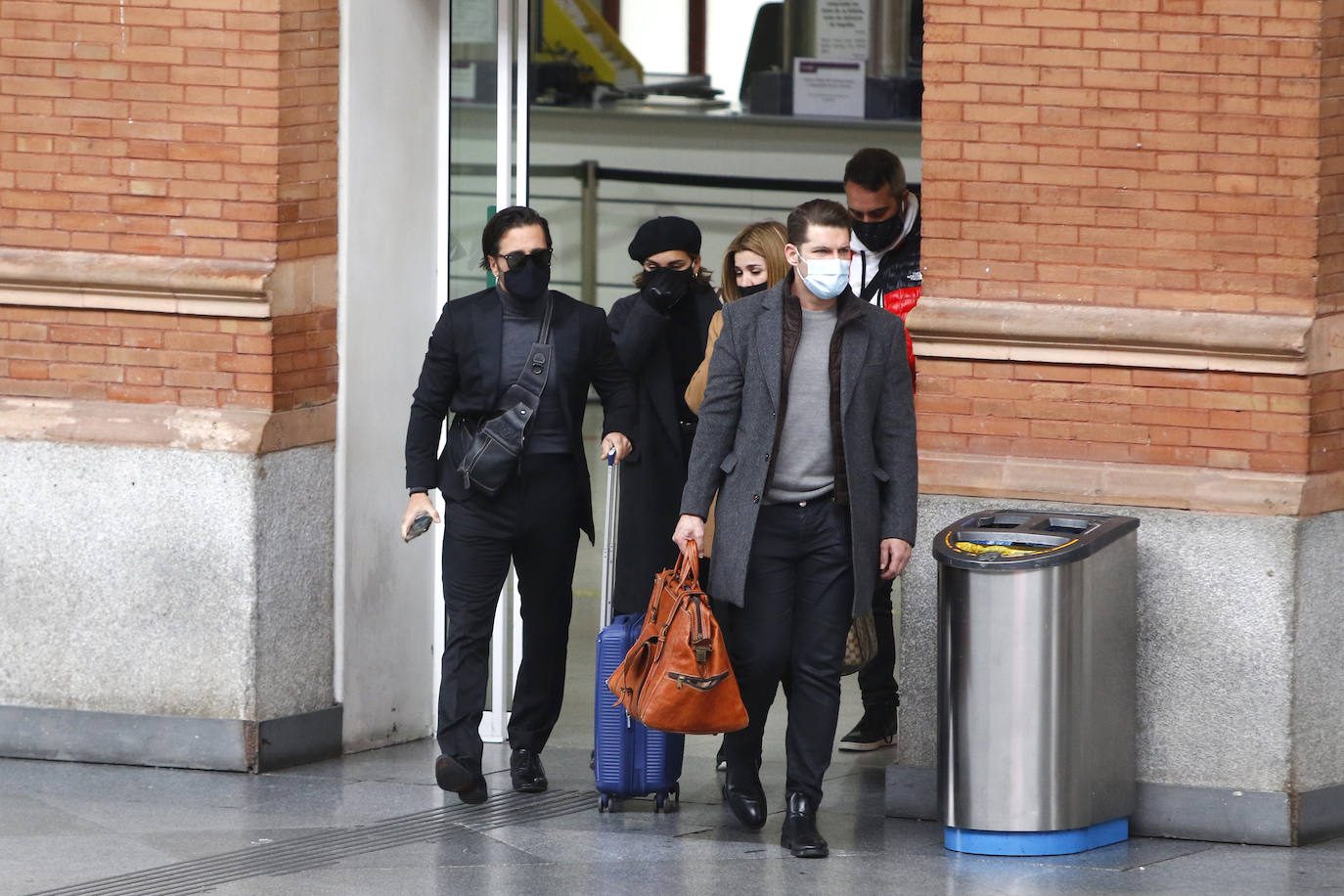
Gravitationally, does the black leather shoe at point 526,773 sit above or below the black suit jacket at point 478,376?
below

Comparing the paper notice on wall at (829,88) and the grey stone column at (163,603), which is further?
the paper notice on wall at (829,88)

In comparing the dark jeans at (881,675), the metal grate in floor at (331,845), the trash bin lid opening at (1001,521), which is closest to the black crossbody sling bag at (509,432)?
the metal grate in floor at (331,845)

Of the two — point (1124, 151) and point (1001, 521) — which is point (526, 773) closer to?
point (1001, 521)

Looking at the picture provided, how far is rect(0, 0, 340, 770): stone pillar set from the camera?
24.1ft

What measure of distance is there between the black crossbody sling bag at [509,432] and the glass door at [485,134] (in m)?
1.22

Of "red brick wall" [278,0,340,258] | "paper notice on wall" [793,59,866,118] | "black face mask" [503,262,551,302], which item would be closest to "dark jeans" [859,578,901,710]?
"black face mask" [503,262,551,302]

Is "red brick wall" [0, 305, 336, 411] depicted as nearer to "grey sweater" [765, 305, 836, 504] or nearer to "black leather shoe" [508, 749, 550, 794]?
"black leather shoe" [508, 749, 550, 794]

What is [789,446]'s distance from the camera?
6.30 meters

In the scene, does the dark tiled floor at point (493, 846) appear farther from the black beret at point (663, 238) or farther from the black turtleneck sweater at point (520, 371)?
the black beret at point (663, 238)

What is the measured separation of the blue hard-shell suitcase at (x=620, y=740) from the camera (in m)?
6.77

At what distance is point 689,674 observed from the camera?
6129 millimetres

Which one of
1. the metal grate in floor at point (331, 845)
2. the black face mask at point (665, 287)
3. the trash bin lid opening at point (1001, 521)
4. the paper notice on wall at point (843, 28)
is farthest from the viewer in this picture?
the paper notice on wall at point (843, 28)

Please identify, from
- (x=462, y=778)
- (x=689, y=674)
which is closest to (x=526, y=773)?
(x=462, y=778)

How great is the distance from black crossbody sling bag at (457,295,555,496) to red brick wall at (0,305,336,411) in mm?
964
